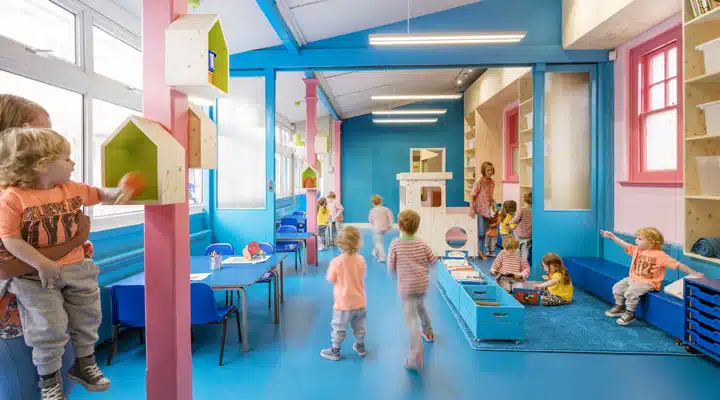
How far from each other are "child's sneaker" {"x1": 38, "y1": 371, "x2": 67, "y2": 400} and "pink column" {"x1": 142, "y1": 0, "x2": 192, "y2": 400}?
25.4 inches

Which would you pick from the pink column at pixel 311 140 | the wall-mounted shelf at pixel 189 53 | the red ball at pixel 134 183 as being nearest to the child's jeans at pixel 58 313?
the red ball at pixel 134 183

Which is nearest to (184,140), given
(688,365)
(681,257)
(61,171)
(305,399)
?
(61,171)

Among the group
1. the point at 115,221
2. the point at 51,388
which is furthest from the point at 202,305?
the point at 51,388

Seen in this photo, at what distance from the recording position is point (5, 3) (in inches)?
127

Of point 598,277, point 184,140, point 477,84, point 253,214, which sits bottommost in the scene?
point 598,277

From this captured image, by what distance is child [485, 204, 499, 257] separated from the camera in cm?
855

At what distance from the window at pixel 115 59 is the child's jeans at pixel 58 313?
365cm

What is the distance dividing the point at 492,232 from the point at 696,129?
15.8 feet

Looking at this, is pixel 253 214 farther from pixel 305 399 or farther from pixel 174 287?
pixel 174 287

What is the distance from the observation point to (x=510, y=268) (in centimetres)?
566

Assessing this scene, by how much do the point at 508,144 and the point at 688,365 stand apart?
7.76 metres

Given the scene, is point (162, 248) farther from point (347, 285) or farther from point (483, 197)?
point (483, 197)

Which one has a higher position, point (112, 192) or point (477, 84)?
point (477, 84)

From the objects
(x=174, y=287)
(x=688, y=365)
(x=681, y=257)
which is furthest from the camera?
(x=681, y=257)
